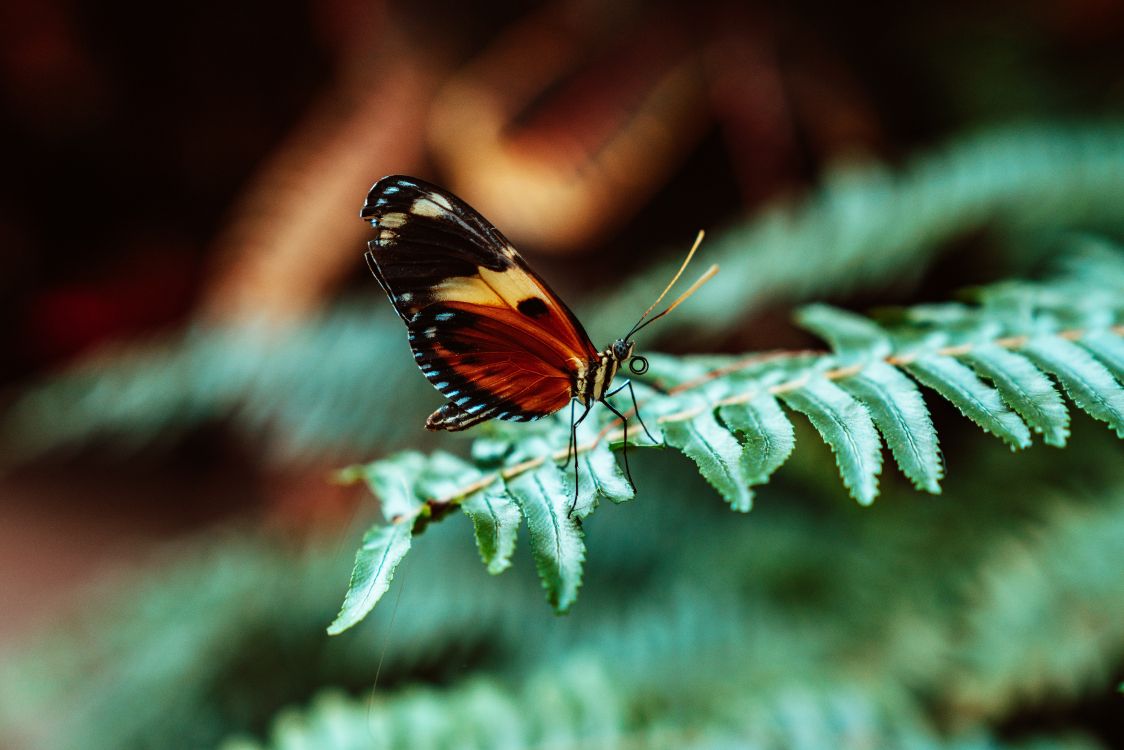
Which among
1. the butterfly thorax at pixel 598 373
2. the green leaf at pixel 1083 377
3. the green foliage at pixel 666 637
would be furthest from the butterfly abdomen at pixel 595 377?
the green foliage at pixel 666 637

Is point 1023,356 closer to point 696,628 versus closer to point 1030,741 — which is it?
point 1030,741

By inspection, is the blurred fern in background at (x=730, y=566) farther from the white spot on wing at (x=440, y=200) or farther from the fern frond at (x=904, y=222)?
the white spot on wing at (x=440, y=200)

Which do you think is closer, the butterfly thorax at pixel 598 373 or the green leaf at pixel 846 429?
the green leaf at pixel 846 429

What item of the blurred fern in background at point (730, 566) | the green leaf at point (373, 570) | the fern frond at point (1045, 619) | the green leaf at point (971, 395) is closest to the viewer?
the green leaf at point (373, 570)

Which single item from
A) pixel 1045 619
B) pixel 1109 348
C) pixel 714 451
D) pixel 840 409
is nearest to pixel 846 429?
pixel 840 409

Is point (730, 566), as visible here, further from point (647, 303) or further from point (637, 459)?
point (647, 303)

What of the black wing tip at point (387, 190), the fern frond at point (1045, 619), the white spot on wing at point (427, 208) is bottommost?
the fern frond at point (1045, 619)

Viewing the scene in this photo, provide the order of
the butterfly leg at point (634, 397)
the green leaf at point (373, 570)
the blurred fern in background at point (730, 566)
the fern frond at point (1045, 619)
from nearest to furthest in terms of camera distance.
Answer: the green leaf at point (373, 570) < the butterfly leg at point (634, 397) < the blurred fern in background at point (730, 566) < the fern frond at point (1045, 619)

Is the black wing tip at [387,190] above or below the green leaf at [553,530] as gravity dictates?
above
